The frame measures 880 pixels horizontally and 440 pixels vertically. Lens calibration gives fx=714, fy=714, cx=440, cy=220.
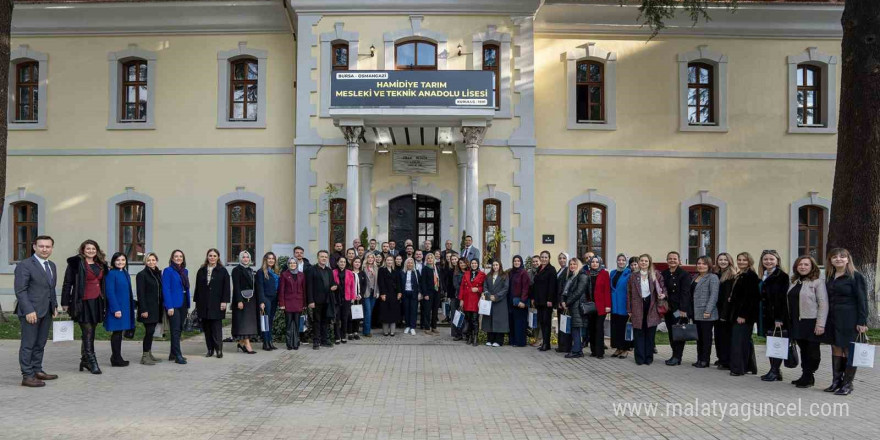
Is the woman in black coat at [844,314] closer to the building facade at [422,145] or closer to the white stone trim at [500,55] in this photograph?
the building facade at [422,145]

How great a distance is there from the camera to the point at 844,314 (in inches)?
349

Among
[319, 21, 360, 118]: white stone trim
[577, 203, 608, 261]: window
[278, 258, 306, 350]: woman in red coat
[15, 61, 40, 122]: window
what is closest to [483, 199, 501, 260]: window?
[577, 203, 608, 261]: window

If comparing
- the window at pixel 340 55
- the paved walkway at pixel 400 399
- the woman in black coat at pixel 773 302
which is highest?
the window at pixel 340 55

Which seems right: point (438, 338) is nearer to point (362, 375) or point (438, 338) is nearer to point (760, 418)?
point (362, 375)

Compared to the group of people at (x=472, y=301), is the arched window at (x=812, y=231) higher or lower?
higher

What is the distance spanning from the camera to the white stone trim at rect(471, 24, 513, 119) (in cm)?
1914

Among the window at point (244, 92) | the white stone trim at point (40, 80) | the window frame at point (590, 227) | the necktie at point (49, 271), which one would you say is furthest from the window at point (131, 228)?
the window frame at point (590, 227)

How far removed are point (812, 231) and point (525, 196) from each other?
8.57 metres

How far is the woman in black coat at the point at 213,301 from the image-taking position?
1170 cm

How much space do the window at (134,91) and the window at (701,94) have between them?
51.6 feet

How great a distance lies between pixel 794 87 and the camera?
2039 cm

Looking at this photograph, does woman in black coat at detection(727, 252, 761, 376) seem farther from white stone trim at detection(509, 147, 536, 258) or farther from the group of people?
white stone trim at detection(509, 147, 536, 258)

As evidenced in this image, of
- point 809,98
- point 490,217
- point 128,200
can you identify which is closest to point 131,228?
point 128,200

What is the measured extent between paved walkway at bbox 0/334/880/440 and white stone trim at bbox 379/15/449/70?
9.53m
